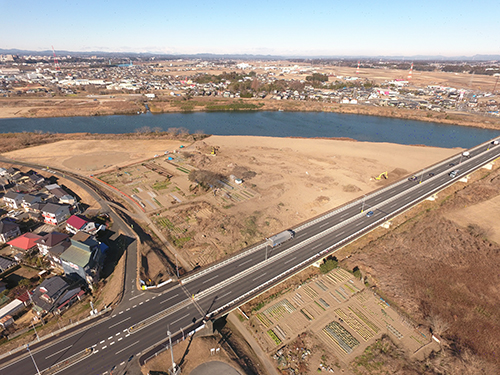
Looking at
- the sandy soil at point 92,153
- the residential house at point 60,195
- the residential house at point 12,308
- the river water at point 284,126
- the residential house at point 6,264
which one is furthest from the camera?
the river water at point 284,126

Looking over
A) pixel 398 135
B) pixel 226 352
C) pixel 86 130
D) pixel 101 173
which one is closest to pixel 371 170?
pixel 398 135

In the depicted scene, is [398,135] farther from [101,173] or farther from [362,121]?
[101,173]

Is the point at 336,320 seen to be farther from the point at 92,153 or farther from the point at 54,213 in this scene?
the point at 92,153

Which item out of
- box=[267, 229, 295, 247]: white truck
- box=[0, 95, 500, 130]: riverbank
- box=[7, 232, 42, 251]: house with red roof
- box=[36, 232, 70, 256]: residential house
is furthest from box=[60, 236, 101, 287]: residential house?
box=[0, 95, 500, 130]: riverbank

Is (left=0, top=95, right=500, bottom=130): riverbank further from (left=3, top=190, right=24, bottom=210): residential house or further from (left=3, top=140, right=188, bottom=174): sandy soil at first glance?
(left=3, top=190, right=24, bottom=210): residential house

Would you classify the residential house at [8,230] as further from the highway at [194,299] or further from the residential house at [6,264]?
the highway at [194,299]

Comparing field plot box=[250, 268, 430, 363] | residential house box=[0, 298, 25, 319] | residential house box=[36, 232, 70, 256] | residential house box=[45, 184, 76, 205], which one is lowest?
field plot box=[250, 268, 430, 363]

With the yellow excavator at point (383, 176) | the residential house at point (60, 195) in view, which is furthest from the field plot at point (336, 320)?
the residential house at point (60, 195)
